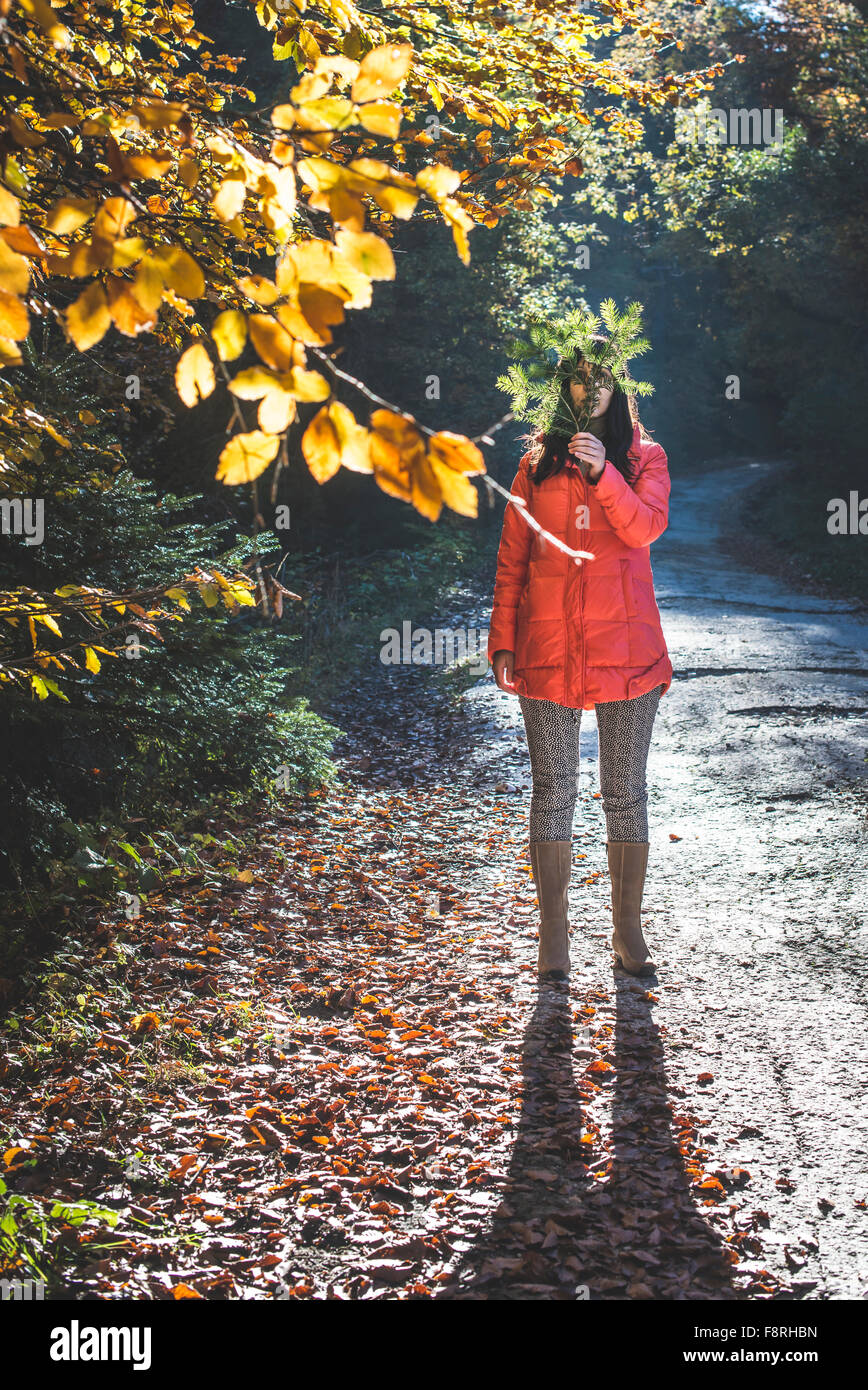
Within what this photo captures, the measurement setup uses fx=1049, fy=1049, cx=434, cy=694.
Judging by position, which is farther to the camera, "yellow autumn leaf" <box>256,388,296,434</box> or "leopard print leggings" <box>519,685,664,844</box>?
"leopard print leggings" <box>519,685,664,844</box>

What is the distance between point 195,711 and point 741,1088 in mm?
3297

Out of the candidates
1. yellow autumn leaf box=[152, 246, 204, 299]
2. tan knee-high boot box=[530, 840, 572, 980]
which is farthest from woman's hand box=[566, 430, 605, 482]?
yellow autumn leaf box=[152, 246, 204, 299]

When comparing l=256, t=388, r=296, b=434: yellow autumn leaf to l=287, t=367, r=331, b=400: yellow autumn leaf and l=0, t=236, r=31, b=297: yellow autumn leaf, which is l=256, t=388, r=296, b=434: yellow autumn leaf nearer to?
l=287, t=367, r=331, b=400: yellow autumn leaf

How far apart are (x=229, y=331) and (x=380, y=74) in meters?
0.40

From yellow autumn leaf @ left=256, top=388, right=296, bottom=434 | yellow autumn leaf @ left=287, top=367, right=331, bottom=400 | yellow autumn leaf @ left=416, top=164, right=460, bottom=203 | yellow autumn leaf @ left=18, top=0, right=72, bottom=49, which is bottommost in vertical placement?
yellow autumn leaf @ left=256, top=388, right=296, bottom=434

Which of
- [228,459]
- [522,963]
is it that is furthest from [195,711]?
[228,459]

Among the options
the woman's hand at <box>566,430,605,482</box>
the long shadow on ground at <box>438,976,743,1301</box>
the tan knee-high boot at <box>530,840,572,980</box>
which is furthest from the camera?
the tan knee-high boot at <box>530,840,572,980</box>

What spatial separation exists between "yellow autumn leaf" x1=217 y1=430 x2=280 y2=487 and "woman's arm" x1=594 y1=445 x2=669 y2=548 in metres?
2.20

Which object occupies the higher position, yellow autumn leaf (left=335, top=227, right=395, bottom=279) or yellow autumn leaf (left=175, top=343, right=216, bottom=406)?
yellow autumn leaf (left=335, top=227, right=395, bottom=279)

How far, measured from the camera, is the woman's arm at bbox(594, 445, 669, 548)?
3588 mm

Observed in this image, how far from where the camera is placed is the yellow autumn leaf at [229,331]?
1506mm

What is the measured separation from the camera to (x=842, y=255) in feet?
59.2

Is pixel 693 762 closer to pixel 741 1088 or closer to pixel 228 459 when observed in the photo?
pixel 741 1088

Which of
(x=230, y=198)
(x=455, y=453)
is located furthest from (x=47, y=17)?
(x=455, y=453)
